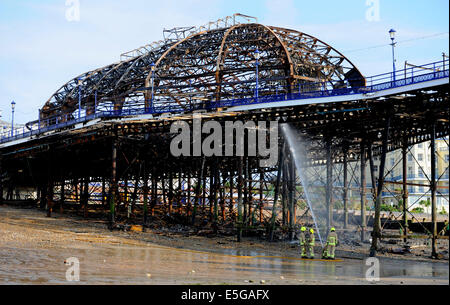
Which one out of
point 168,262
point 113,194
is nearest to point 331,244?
point 168,262

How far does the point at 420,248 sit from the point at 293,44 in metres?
17.5

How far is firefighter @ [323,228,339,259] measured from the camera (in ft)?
62.8

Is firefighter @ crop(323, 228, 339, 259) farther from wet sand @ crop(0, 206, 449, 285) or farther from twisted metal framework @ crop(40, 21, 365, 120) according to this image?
twisted metal framework @ crop(40, 21, 365, 120)

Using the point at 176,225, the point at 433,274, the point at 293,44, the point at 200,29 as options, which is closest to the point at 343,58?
the point at 293,44

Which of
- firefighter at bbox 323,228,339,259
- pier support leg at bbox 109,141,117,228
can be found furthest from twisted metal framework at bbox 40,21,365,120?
firefighter at bbox 323,228,339,259

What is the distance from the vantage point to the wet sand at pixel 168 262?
1356 centimetres

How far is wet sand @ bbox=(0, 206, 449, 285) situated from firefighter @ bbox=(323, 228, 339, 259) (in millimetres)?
696

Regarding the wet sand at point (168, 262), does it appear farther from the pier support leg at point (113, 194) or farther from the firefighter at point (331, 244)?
the pier support leg at point (113, 194)

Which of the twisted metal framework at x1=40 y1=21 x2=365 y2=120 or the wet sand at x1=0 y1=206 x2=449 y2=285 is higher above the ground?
the twisted metal framework at x1=40 y1=21 x2=365 y2=120

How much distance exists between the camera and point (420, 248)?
2577cm

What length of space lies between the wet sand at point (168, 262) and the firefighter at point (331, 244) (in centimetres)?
70

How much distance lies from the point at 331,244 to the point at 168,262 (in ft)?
21.9

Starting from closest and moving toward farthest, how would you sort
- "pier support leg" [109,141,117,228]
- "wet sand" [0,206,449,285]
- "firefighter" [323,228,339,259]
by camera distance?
1. "wet sand" [0,206,449,285]
2. "firefighter" [323,228,339,259]
3. "pier support leg" [109,141,117,228]

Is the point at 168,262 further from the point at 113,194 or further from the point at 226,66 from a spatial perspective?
the point at 226,66
